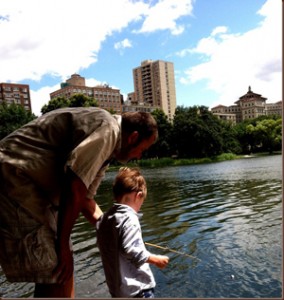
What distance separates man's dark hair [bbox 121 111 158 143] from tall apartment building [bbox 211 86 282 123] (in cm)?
13618

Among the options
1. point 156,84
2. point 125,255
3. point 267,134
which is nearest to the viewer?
point 125,255

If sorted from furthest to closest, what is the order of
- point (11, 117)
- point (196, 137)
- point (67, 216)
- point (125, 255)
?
point (196, 137), point (11, 117), point (125, 255), point (67, 216)

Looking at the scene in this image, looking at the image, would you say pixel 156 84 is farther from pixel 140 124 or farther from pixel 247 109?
pixel 140 124

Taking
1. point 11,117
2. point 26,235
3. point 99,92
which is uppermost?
point 99,92

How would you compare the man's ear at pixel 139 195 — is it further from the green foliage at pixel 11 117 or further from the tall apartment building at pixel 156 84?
the tall apartment building at pixel 156 84

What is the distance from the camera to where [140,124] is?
2525 millimetres

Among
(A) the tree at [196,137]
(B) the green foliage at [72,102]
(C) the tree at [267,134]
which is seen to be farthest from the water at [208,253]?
(C) the tree at [267,134]

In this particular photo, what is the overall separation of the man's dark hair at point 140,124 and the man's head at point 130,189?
52 centimetres

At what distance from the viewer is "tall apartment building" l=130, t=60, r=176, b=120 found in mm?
139875

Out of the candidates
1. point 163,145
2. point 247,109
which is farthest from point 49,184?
point 247,109

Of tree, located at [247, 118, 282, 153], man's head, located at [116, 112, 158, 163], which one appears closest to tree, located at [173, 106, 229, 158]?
tree, located at [247, 118, 282, 153]

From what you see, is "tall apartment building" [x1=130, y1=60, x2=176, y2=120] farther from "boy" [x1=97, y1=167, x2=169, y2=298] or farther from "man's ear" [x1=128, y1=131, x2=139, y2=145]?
"man's ear" [x1=128, y1=131, x2=139, y2=145]

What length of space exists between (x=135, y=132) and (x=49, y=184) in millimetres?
695

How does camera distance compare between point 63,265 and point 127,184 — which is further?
point 127,184
